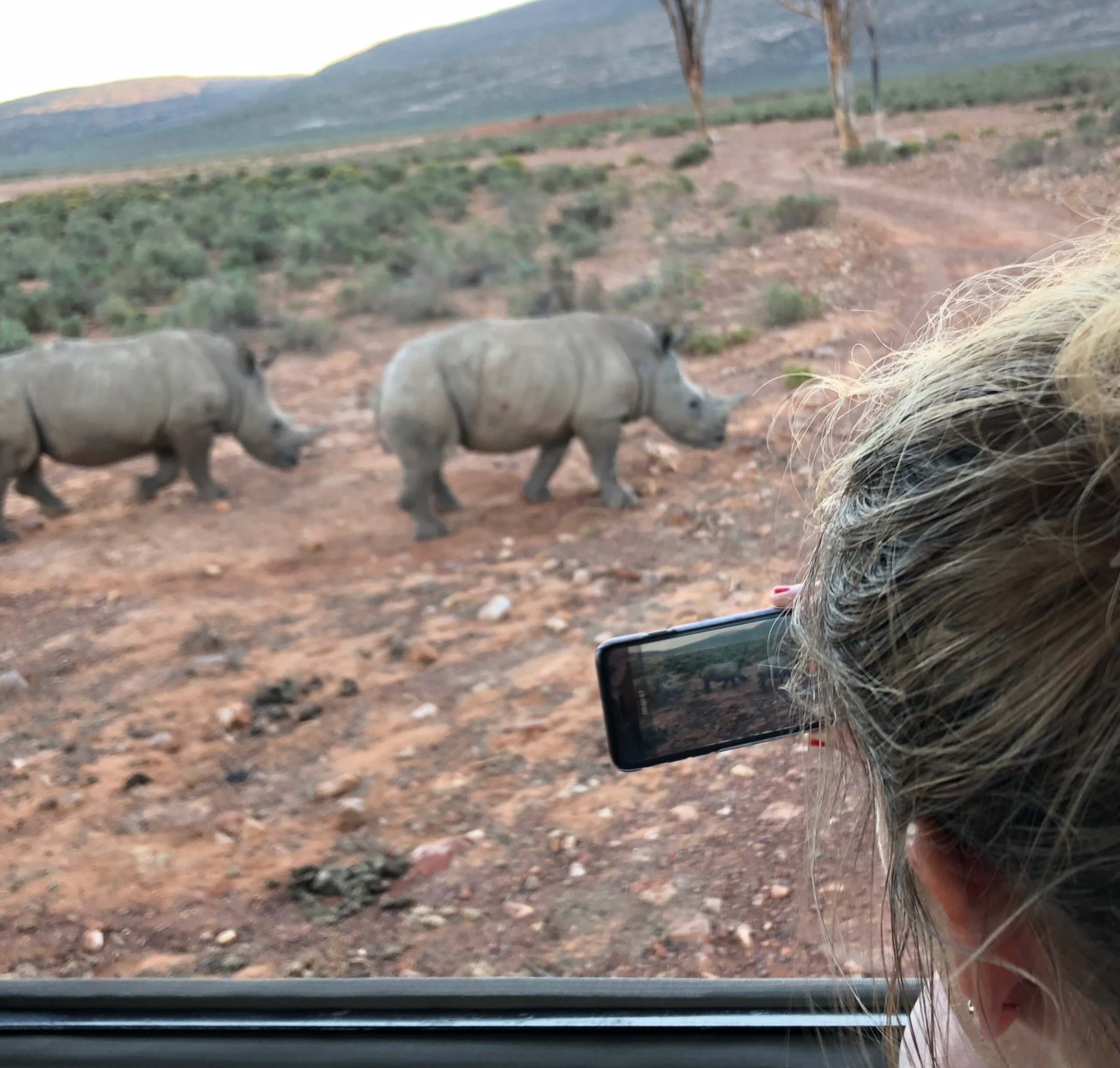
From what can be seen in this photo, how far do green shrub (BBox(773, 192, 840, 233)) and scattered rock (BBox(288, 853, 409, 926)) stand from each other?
6722 mm

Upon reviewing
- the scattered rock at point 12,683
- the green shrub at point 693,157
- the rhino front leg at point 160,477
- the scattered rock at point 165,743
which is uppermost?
the green shrub at point 693,157

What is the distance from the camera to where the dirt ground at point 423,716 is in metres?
2.14

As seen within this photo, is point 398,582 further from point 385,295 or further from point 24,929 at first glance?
point 385,295

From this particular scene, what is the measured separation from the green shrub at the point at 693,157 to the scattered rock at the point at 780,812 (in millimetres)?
12200

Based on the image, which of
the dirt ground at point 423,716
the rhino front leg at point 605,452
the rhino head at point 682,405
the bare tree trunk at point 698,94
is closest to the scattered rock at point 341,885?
the dirt ground at point 423,716

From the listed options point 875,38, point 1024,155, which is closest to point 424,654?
point 1024,155

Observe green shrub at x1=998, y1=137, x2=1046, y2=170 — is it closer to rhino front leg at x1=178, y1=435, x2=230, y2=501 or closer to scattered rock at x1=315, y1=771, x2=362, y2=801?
scattered rock at x1=315, y1=771, x2=362, y2=801

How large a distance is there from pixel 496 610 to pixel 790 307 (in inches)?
118

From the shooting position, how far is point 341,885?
2361 mm

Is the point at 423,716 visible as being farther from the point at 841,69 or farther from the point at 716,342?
the point at 841,69

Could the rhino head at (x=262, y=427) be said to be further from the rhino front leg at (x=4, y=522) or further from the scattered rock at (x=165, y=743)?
the scattered rock at (x=165, y=743)

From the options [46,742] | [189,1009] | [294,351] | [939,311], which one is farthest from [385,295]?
[939,311]

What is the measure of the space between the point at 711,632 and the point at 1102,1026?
0.43 m

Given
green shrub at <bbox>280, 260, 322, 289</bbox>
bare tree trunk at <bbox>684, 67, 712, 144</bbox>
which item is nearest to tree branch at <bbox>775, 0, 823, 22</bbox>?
green shrub at <bbox>280, 260, 322, 289</bbox>
